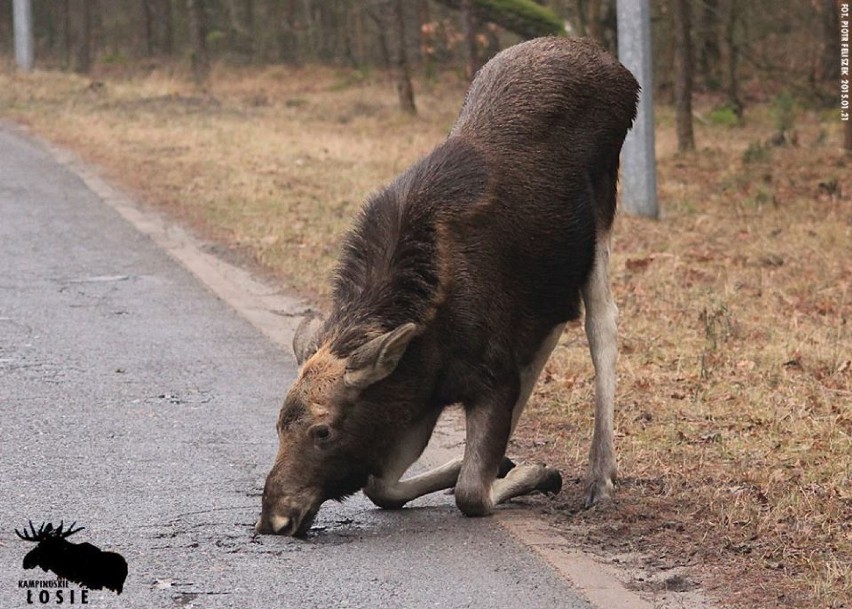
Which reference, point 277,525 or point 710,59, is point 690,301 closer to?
point 277,525

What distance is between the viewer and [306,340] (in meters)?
6.19

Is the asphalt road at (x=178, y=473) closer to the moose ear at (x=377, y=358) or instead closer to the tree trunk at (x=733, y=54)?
the moose ear at (x=377, y=358)

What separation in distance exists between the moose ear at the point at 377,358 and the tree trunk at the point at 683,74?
14.4 metres

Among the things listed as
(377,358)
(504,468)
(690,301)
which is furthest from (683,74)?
(377,358)

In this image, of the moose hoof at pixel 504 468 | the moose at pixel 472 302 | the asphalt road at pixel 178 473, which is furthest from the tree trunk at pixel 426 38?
the moose hoof at pixel 504 468

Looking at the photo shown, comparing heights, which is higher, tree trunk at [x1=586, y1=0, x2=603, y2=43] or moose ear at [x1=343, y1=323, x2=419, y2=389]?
tree trunk at [x1=586, y1=0, x2=603, y2=43]

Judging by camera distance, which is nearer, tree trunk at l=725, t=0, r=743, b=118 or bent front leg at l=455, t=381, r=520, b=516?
bent front leg at l=455, t=381, r=520, b=516

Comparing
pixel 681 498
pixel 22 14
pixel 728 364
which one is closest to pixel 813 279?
pixel 728 364

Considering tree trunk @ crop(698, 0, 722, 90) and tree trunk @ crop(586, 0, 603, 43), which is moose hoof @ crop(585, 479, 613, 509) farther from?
tree trunk @ crop(698, 0, 722, 90)

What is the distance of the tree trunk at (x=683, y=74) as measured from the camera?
1944 centimetres

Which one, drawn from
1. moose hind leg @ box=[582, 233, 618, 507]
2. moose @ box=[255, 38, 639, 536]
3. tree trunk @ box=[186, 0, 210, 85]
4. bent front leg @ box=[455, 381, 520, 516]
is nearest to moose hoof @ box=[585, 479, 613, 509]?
moose @ box=[255, 38, 639, 536]

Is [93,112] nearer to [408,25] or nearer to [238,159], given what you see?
[238,159]

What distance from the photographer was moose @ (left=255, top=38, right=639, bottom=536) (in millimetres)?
5891

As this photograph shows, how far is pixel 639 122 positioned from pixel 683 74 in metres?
5.18
